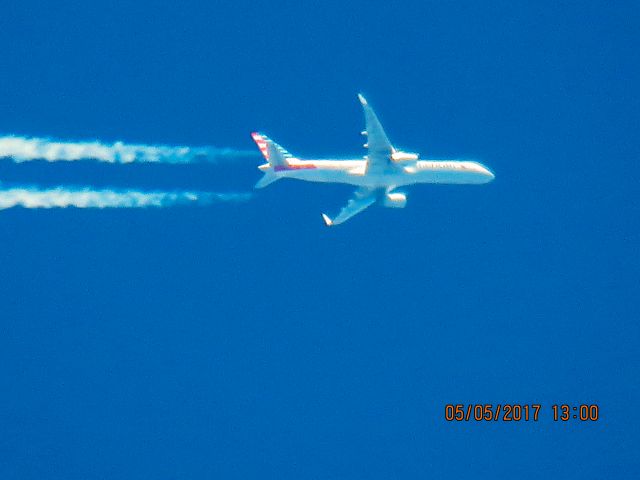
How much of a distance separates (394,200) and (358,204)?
7.47ft

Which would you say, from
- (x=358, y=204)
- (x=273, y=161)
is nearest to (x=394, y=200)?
(x=358, y=204)

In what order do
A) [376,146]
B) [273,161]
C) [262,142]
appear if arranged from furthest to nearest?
[262,142], [273,161], [376,146]

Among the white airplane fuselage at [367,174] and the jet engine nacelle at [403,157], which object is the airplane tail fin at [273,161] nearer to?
the white airplane fuselage at [367,174]

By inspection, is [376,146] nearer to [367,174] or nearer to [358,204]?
[367,174]

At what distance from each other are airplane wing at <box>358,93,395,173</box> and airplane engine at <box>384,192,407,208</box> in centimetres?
232

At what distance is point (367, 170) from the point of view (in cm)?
5069

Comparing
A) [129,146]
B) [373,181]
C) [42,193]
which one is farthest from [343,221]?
[42,193]

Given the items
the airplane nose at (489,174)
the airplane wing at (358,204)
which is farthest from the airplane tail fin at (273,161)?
the airplane nose at (489,174)

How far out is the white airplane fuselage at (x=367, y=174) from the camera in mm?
50438

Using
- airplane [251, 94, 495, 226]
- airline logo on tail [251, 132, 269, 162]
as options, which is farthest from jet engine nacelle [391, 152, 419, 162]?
airline logo on tail [251, 132, 269, 162]

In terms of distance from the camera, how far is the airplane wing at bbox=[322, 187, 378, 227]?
5288 centimetres

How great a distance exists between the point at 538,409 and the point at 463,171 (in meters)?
16.7

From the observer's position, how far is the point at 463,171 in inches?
2146

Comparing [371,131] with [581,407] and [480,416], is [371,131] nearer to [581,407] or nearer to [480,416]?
[480,416]
